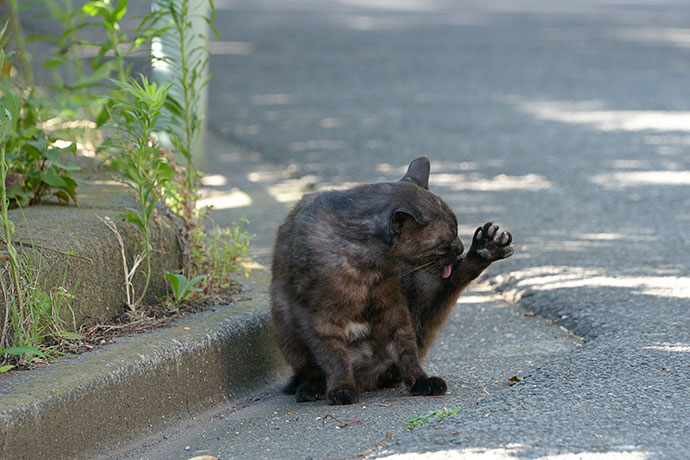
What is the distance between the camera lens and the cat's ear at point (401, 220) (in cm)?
305

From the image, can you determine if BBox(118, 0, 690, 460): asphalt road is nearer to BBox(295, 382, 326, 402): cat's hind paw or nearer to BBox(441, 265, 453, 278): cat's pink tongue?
BBox(295, 382, 326, 402): cat's hind paw

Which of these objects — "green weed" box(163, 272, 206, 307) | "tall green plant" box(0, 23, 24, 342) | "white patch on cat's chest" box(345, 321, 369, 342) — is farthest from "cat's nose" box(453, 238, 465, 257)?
"tall green plant" box(0, 23, 24, 342)

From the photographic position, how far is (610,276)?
425cm

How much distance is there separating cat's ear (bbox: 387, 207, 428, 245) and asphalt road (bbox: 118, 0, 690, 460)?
1.95ft

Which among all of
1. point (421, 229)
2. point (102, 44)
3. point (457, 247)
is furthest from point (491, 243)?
point (102, 44)

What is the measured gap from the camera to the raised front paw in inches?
131

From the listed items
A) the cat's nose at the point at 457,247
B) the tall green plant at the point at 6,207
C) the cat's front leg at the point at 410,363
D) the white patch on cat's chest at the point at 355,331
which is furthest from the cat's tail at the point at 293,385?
the tall green plant at the point at 6,207

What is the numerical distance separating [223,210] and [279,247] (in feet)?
7.14

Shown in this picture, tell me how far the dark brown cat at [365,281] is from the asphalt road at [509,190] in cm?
12

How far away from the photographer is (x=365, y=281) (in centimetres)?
315

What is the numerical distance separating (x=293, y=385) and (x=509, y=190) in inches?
122

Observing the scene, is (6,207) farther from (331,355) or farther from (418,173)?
(418,173)

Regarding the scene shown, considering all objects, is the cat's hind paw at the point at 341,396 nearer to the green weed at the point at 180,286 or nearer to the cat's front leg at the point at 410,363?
the cat's front leg at the point at 410,363

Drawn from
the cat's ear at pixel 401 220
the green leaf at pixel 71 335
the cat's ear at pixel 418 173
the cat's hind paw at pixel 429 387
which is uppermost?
the cat's ear at pixel 418 173
